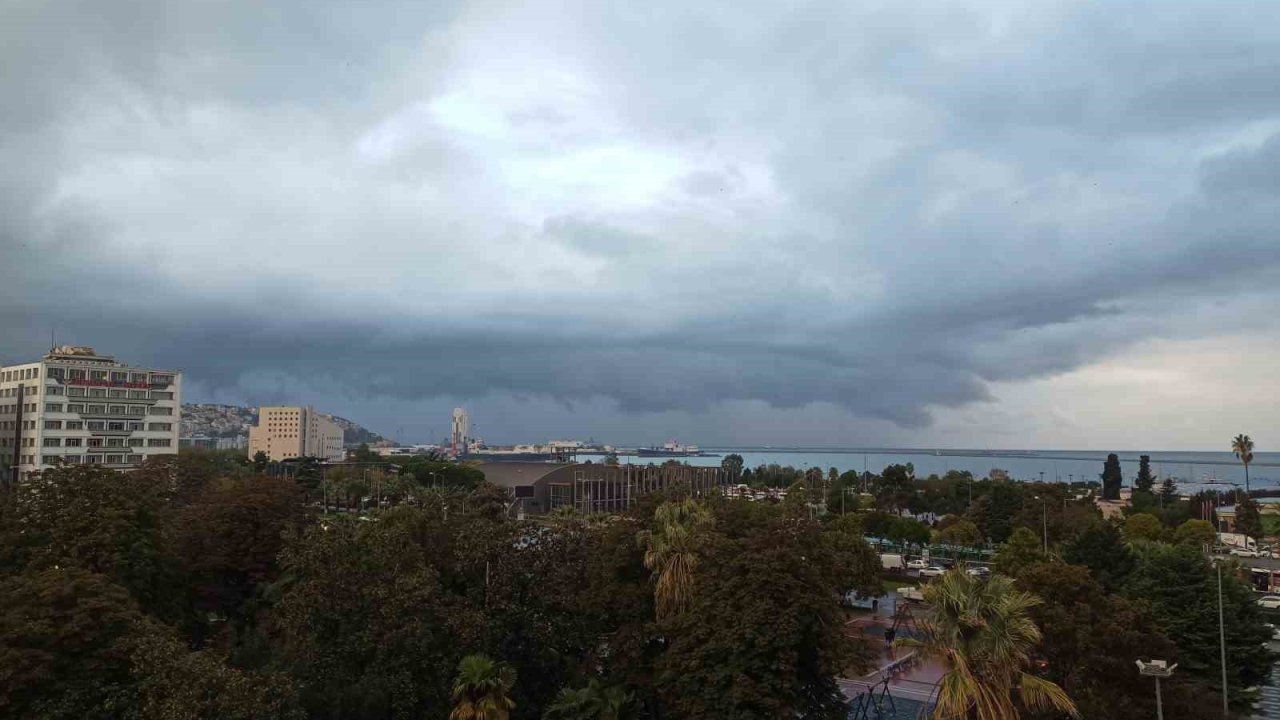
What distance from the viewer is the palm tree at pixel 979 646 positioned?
12.5 m

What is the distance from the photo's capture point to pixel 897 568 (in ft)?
179

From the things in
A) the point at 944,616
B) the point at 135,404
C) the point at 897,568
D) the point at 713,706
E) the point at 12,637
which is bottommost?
the point at 897,568

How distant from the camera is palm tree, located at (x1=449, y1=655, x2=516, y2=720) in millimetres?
17469

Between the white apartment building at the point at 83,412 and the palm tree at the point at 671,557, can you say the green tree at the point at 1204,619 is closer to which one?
the palm tree at the point at 671,557

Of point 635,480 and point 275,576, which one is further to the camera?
point 635,480

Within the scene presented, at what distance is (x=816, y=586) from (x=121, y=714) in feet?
49.4

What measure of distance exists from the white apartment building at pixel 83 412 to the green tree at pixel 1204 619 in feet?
268

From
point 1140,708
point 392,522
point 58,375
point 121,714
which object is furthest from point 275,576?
point 58,375

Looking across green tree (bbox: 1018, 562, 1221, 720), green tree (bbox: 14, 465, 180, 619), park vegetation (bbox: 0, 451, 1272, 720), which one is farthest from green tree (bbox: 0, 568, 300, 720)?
green tree (bbox: 1018, 562, 1221, 720)

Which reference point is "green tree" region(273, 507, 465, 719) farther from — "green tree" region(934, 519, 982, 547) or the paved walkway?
"green tree" region(934, 519, 982, 547)

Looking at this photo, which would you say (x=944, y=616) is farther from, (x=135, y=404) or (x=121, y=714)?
(x=135, y=404)

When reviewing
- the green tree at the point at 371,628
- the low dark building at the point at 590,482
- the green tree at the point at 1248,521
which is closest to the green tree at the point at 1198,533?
the green tree at the point at 1248,521

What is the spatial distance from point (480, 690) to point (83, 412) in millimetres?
75047

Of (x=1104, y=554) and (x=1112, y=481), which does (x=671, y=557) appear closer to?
(x=1104, y=554)
